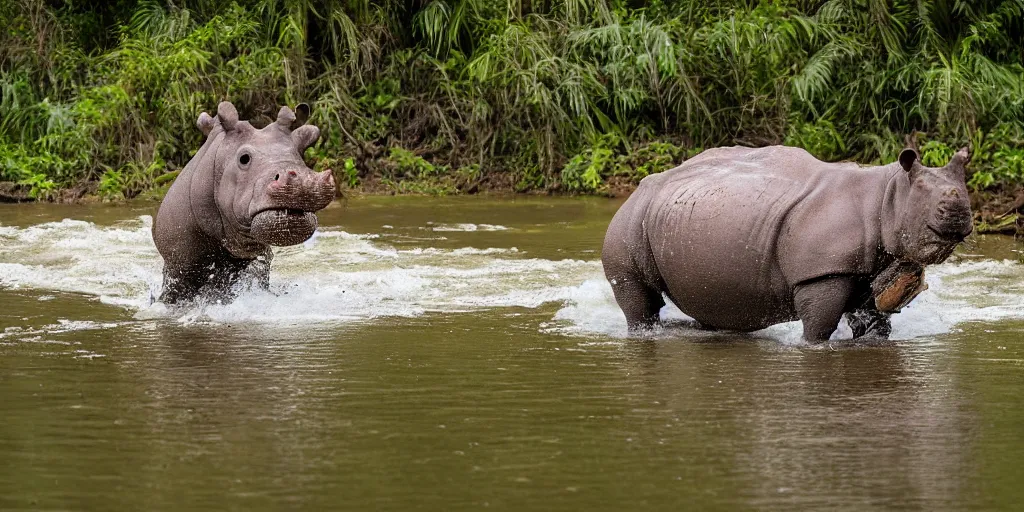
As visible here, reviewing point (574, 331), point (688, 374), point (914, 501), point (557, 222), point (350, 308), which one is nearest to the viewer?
point (914, 501)

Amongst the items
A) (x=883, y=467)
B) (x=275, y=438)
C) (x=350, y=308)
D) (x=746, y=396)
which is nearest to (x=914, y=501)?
(x=883, y=467)

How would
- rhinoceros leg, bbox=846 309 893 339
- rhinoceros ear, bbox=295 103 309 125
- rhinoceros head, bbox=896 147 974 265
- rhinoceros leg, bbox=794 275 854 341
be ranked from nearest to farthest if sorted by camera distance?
rhinoceros head, bbox=896 147 974 265, rhinoceros leg, bbox=794 275 854 341, rhinoceros leg, bbox=846 309 893 339, rhinoceros ear, bbox=295 103 309 125

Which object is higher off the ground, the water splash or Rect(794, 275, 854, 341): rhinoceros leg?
Rect(794, 275, 854, 341): rhinoceros leg

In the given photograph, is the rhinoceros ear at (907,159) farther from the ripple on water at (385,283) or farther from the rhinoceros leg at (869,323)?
the ripple on water at (385,283)

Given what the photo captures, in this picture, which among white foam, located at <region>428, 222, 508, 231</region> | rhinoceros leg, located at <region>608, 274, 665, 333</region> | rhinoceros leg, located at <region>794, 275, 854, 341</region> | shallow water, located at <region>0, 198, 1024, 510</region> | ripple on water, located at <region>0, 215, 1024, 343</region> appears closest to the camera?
shallow water, located at <region>0, 198, 1024, 510</region>

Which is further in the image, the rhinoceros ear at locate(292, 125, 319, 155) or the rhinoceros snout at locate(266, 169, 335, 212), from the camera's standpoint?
the rhinoceros ear at locate(292, 125, 319, 155)

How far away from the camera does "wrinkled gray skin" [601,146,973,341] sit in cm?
725

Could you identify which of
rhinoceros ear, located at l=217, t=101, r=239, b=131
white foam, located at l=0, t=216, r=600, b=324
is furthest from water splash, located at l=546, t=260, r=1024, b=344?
rhinoceros ear, located at l=217, t=101, r=239, b=131

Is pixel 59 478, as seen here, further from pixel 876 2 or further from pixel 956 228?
pixel 876 2

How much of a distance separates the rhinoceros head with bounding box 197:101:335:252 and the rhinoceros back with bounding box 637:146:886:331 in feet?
5.74

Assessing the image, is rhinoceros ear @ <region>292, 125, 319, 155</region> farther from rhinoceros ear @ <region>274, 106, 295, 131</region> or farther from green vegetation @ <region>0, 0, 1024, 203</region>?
green vegetation @ <region>0, 0, 1024, 203</region>

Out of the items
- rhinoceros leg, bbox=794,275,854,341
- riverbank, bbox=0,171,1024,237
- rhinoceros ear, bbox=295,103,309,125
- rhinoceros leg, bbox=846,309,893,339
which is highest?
rhinoceros ear, bbox=295,103,309,125

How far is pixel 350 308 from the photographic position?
895 cm

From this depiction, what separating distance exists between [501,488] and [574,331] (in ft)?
11.0
